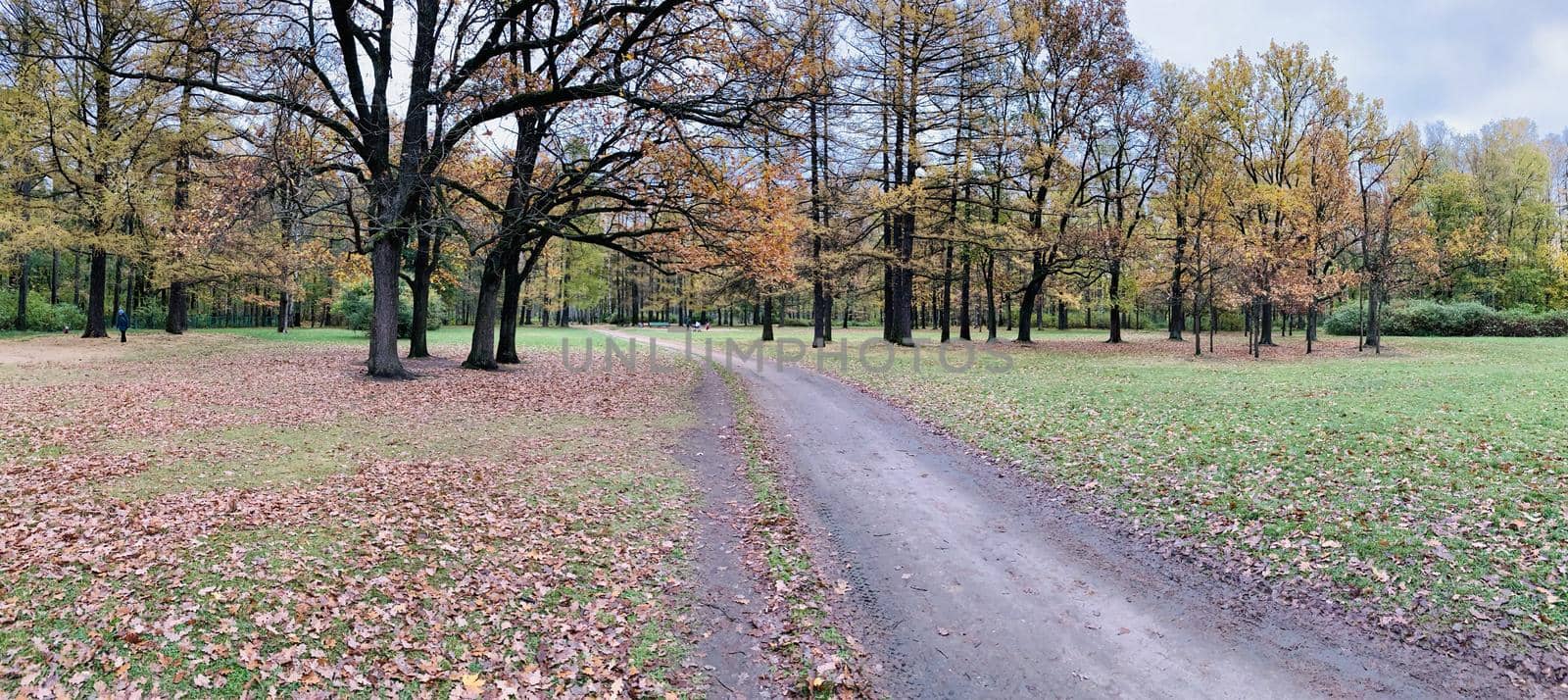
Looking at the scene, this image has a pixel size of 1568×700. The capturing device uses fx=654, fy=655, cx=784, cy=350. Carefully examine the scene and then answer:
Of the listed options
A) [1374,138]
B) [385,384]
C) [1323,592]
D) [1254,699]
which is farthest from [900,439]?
[1374,138]

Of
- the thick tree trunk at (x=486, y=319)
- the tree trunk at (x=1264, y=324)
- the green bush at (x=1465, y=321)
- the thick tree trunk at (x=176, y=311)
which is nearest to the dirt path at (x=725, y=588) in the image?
the thick tree trunk at (x=486, y=319)

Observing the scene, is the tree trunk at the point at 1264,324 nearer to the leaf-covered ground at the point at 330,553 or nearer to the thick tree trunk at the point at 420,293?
the leaf-covered ground at the point at 330,553

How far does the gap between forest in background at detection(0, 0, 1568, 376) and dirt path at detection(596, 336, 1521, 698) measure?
708 centimetres

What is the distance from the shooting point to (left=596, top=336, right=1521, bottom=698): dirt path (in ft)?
12.8

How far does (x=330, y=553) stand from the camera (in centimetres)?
527

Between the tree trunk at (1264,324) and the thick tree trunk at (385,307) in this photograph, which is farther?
the tree trunk at (1264,324)

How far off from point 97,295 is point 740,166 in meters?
24.7

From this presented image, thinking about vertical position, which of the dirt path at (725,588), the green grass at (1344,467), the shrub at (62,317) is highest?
the shrub at (62,317)

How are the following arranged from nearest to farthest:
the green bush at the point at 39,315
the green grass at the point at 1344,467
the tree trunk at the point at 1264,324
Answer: the green grass at the point at 1344,467 < the tree trunk at the point at 1264,324 < the green bush at the point at 39,315

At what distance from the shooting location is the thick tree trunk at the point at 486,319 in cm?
1761

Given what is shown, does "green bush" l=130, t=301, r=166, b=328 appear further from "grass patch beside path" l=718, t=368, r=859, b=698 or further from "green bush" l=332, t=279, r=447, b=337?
"grass patch beside path" l=718, t=368, r=859, b=698

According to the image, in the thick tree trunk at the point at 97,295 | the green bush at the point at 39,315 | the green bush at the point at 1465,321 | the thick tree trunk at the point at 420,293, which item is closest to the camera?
the thick tree trunk at the point at 420,293

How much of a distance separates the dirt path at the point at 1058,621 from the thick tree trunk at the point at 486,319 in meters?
13.4

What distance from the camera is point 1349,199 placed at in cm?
2494
